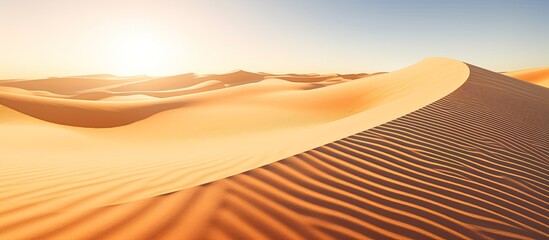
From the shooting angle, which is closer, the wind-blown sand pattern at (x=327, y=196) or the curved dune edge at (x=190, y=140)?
the wind-blown sand pattern at (x=327, y=196)

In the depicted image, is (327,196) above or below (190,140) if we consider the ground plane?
above

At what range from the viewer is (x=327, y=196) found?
2.56 metres

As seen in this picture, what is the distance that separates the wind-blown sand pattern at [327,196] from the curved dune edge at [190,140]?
0.04 metres

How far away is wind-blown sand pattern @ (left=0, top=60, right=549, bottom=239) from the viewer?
204 cm

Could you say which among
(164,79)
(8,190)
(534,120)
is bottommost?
(164,79)

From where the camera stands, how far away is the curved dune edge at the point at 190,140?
280cm

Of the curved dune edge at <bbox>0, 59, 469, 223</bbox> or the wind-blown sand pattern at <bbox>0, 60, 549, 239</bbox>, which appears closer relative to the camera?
the wind-blown sand pattern at <bbox>0, 60, 549, 239</bbox>

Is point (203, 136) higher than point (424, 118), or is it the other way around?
point (424, 118)

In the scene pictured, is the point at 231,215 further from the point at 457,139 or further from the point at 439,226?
the point at 457,139

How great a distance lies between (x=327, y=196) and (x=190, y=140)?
7162mm

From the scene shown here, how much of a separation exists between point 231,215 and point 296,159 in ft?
3.90

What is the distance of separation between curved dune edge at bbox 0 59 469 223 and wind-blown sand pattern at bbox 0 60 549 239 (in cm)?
4

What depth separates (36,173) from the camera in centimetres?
366

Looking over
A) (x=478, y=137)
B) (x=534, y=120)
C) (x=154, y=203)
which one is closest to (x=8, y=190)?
(x=154, y=203)
